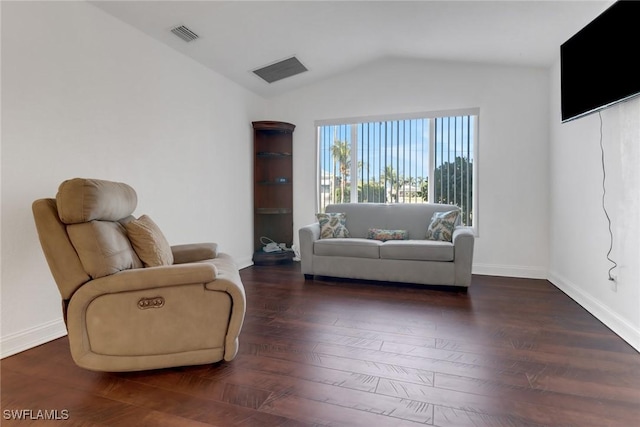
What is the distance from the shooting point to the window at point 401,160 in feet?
14.4

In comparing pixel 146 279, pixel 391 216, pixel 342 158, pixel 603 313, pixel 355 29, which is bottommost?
pixel 603 313

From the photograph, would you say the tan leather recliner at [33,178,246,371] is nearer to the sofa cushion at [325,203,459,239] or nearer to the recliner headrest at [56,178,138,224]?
the recliner headrest at [56,178,138,224]

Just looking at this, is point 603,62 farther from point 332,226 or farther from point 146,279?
point 146,279

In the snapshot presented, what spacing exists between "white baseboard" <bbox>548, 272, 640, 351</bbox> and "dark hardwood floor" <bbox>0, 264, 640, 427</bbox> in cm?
7

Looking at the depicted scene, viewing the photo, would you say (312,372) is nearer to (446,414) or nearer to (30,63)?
(446,414)

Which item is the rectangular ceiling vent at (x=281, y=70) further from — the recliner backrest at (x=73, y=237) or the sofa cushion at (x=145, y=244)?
the recliner backrest at (x=73, y=237)

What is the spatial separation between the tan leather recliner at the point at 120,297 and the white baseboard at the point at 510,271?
3428mm

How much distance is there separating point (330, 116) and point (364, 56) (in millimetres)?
940

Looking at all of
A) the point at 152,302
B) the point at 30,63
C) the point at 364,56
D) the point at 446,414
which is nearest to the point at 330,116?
the point at 364,56

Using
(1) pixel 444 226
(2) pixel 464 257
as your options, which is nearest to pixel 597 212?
(2) pixel 464 257

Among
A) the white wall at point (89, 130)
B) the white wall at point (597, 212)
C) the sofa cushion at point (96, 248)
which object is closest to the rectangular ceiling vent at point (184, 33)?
the white wall at point (89, 130)

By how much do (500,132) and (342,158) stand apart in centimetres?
210

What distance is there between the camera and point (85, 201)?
66.9 inches

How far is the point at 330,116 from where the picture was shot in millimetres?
4887
